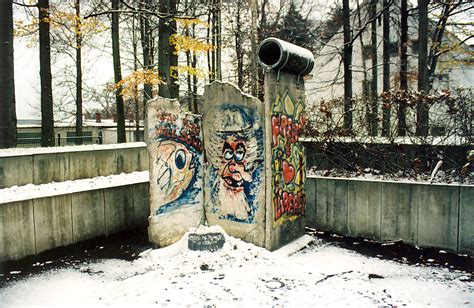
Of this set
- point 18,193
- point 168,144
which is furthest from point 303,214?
point 18,193

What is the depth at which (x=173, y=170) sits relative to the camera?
7715 mm

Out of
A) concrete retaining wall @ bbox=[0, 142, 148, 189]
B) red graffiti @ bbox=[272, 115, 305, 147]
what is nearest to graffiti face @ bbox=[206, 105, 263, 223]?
red graffiti @ bbox=[272, 115, 305, 147]

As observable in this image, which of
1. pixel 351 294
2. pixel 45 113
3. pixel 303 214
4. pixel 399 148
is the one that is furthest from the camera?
pixel 45 113

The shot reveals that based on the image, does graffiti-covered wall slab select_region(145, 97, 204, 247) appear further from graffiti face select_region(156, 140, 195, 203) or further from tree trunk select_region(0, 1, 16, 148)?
tree trunk select_region(0, 1, 16, 148)

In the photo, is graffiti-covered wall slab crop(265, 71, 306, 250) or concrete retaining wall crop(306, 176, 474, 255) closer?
graffiti-covered wall slab crop(265, 71, 306, 250)

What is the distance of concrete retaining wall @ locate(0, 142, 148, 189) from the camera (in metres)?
9.00

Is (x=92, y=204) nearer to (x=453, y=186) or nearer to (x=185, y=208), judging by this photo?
(x=185, y=208)

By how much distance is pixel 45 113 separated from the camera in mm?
13062

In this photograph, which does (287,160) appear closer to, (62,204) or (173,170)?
(173,170)

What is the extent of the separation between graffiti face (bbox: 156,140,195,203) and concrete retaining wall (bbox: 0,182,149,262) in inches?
65.5

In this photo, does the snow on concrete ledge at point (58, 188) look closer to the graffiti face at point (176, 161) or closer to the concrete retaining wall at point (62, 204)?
the concrete retaining wall at point (62, 204)

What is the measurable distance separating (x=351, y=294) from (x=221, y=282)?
196 centimetres

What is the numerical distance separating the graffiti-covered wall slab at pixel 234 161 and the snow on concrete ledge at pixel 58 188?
2.35 metres

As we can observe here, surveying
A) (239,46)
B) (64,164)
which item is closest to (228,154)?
(64,164)
